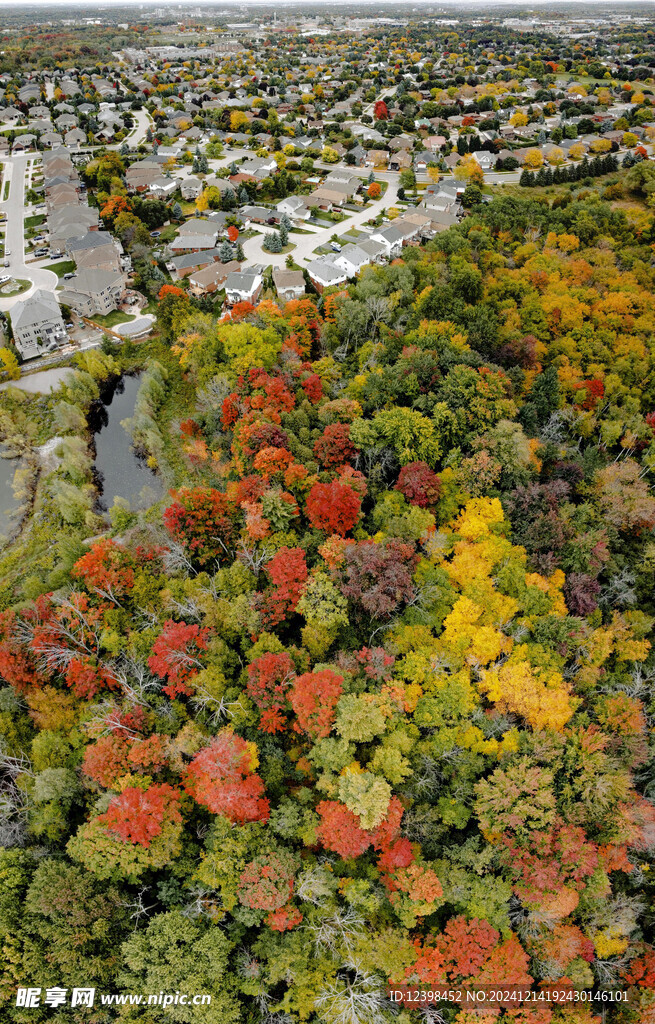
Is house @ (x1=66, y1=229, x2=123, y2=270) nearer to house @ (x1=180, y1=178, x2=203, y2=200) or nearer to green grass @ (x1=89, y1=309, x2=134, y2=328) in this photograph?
green grass @ (x1=89, y1=309, x2=134, y2=328)

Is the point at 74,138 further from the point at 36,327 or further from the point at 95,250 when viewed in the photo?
the point at 36,327

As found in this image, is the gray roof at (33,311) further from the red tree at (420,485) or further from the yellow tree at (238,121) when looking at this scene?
the yellow tree at (238,121)

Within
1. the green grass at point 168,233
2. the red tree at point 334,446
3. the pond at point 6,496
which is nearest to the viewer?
the red tree at point 334,446

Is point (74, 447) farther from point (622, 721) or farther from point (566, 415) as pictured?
point (622, 721)

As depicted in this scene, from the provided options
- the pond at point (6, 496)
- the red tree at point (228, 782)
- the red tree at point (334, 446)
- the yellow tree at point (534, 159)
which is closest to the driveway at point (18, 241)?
the pond at point (6, 496)

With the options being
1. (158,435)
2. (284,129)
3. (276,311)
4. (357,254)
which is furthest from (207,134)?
(158,435)

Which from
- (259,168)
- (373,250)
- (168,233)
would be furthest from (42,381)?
(259,168)

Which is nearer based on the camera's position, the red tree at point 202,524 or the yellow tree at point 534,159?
the red tree at point 202,524
